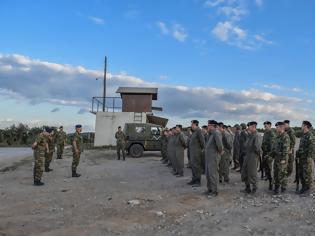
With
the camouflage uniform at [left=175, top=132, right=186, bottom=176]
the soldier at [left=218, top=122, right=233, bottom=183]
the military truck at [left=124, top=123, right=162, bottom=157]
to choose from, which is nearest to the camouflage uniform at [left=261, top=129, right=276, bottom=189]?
the soldier at [left=218, top=122, right=233, bottom=183]

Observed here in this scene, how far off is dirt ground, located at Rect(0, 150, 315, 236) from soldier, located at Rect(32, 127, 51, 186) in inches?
13.9

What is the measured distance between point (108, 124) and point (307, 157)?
89.6 feet

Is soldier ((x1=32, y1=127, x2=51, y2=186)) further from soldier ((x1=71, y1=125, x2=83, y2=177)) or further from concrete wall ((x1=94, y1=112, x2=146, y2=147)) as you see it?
concrete wall ((x1=94, y1=112, x2=146, y2=147))

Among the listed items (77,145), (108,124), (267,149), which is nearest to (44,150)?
(77,145)

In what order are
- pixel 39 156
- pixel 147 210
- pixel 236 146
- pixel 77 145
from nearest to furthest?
pixel 147 210, pixel 39 156, pixel 77 145, pixel 236 146

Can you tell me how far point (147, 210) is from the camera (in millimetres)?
10578

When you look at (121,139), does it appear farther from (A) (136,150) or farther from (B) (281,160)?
(B) (281,160)

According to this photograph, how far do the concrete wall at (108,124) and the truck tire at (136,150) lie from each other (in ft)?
36.0

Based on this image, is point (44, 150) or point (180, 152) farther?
point (180, 152)

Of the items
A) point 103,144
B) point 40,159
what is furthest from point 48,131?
point 103,144

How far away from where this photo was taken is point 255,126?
40.4ft

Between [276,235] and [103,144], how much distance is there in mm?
30355

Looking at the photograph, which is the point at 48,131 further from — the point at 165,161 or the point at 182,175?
the point at 165,161

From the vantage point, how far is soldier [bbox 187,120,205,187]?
14047 millimetres
